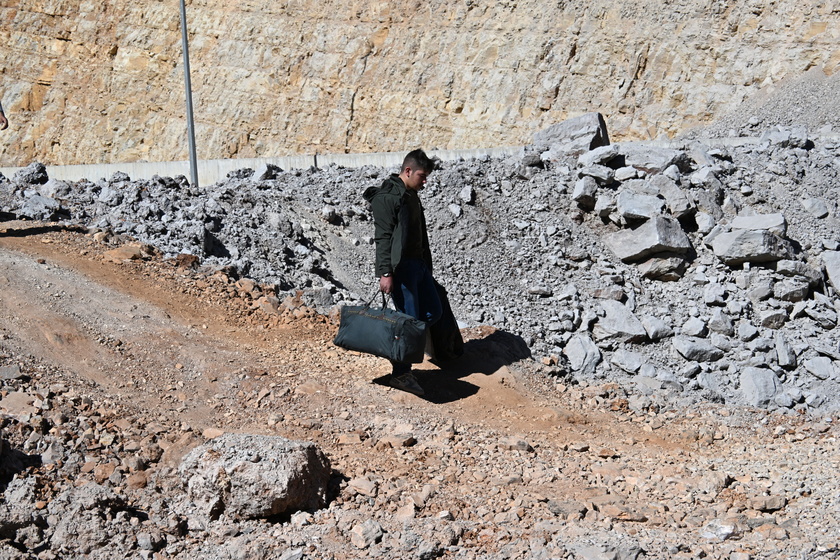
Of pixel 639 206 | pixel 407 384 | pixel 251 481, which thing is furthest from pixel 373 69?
pixel 251 481

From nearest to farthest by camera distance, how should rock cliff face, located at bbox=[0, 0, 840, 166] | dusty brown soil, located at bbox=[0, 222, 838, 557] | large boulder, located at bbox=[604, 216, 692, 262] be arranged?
dusty brown soil, located at bbox=[0, 222, 838, 557]
large boulder, located at bbox=[604, 216, 692, 262]
rock cliff face, located at bbox=[0, 0, 840, 166]

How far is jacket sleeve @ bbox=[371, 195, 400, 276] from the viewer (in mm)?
5605

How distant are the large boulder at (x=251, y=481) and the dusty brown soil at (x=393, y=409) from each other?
0.39 metres

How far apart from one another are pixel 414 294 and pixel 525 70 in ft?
59.8

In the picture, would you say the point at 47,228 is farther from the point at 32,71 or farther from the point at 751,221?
the point at 32,71

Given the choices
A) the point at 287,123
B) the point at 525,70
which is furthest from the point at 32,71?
the point at 525,70

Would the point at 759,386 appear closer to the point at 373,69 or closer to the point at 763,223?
the point at 763,223

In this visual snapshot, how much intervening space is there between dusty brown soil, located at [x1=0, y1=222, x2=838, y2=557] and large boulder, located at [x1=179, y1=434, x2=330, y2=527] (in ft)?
1.28

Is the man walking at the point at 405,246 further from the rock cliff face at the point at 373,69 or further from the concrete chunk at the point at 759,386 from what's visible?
the rock cliff face at the point at 373,69

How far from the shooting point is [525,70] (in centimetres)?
2297

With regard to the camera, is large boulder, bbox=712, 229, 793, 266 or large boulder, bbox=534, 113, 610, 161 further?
large boulder, bbox=534, 113, 610, 161

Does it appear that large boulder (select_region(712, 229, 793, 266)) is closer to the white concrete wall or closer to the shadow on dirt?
the white concrete wall

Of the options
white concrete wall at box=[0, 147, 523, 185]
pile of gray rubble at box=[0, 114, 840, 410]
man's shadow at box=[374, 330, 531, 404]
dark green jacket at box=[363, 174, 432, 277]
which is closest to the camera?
dark green jacket at box=[363, 174, 432, 277]

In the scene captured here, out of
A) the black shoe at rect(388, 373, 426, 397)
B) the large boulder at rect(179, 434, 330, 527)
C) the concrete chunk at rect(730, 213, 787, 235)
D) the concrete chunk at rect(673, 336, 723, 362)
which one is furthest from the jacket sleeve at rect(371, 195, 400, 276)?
the concrete chunk at rect(730, 213, 787, 235)
